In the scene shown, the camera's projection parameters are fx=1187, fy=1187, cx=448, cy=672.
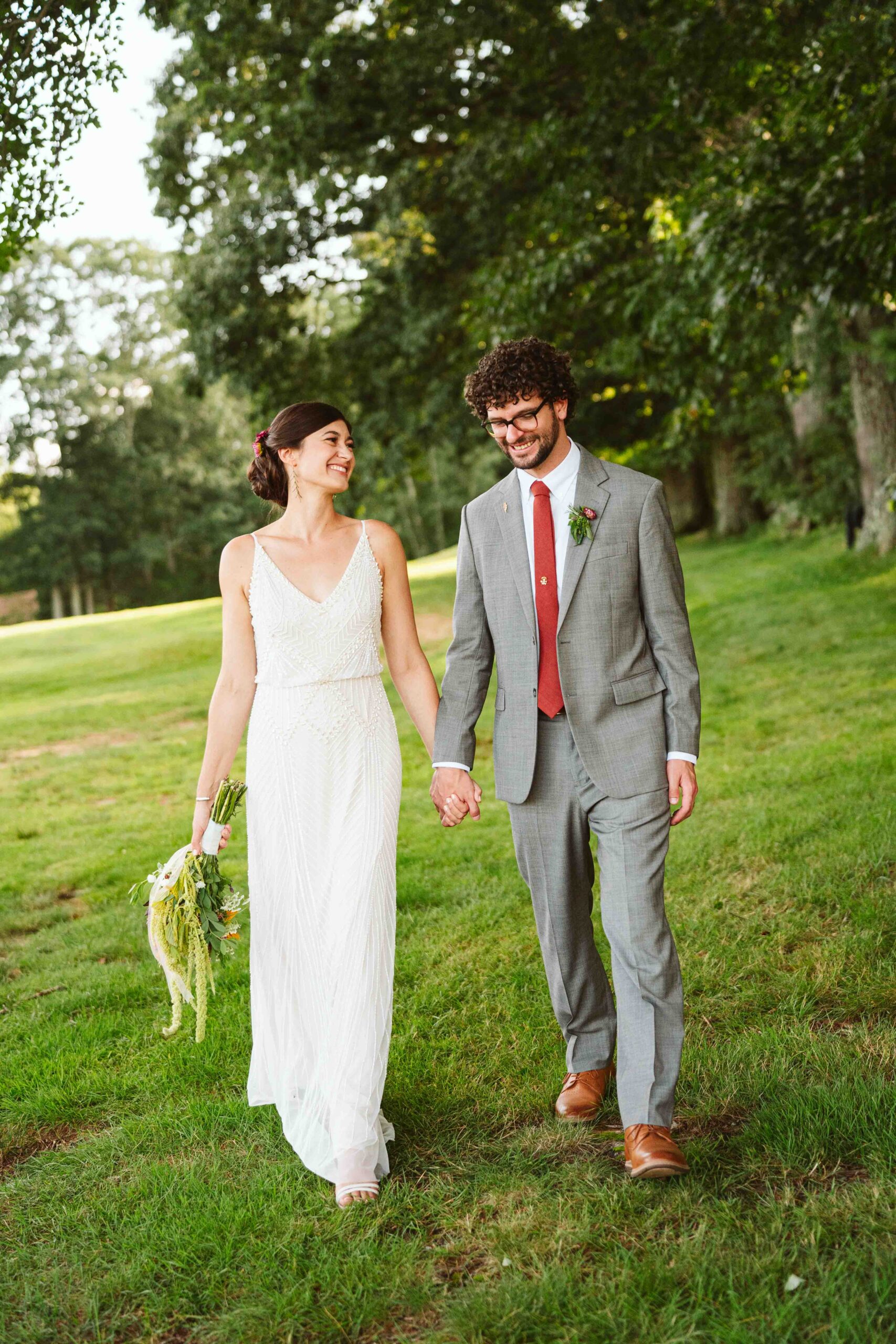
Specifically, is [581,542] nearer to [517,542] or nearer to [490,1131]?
[517,542]

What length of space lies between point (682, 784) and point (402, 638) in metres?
1.16

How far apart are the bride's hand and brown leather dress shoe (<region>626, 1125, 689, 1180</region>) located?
5.47 feet

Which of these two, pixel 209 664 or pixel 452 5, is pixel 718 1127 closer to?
pixel 452 5

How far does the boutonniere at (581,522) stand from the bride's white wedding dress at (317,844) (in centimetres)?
76

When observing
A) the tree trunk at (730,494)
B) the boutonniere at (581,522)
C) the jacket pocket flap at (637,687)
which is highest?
the tree trunk at (730,494)

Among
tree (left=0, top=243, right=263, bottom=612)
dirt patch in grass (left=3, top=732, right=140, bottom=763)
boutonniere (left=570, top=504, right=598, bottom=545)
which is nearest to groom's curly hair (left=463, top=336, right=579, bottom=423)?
boutonniere (left=570, top=504, right=598, bottom=545)

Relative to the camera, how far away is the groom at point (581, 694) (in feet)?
11.9

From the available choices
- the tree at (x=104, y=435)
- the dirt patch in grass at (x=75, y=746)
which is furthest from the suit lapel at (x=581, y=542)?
the tree at (x=104, y=435)

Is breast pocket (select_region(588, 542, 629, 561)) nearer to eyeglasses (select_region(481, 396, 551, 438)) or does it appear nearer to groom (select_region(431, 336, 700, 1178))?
groom (select_region(431, 336, 700, 1178))

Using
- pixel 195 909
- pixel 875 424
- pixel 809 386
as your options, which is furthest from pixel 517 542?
pixel 809 386

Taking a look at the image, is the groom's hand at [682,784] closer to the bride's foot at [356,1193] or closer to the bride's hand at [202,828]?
the bride's foot at [356,1193]

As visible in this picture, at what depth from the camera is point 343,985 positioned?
12.6 ft

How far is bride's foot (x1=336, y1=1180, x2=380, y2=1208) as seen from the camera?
11.5 ft

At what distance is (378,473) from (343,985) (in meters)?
20.7
